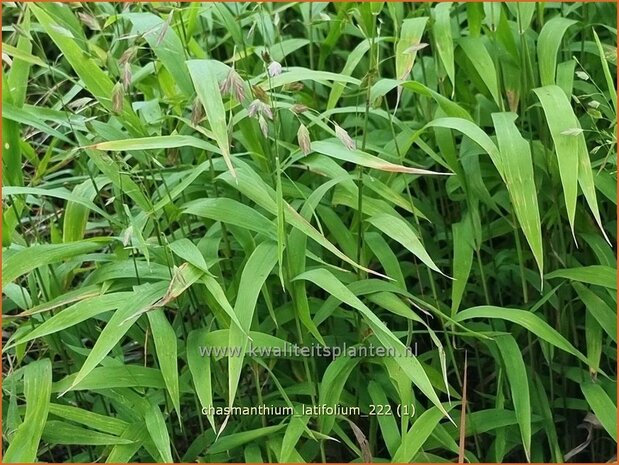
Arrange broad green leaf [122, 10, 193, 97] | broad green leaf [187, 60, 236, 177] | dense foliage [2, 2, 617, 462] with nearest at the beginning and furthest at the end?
broad green leaf [187, 60, 236, 177], dense foliage [2, 2, 617, 462], broad green leaf [122, 10, 193, 97]

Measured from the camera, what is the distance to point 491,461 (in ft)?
3.64

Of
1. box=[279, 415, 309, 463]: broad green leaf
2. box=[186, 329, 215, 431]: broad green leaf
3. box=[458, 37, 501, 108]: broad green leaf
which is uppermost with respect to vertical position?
box=[458, 37, 501, 108]: broad green leaf

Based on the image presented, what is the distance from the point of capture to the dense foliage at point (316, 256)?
94cm

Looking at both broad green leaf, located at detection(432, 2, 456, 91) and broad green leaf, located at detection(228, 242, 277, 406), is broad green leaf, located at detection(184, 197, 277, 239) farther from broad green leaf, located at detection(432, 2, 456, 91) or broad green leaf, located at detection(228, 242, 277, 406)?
broad green leaf, located at detection(432, 2, 456, 91)

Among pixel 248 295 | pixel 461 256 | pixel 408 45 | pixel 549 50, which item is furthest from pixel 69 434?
pixel 549 50

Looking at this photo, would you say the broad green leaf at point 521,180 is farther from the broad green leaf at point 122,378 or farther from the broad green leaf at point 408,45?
the broad green leaf at point 122,378

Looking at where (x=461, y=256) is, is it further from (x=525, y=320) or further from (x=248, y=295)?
(x=248, y=295)

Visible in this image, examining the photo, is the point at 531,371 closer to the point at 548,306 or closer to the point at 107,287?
the point at 548,306

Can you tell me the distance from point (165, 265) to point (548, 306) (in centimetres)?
54

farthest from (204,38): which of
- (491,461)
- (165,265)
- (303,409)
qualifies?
(491,461)

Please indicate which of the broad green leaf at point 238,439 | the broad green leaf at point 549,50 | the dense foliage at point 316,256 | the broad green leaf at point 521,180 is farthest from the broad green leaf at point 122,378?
the broad green leaf at point 549,50

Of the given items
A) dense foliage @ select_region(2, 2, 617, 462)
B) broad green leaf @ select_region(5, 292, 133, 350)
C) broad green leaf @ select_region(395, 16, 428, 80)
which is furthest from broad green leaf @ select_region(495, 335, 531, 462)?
broad green leaf @ select_region(5, 292, 133, 350)

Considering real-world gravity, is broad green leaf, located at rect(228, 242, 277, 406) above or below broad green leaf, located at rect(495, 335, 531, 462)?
above

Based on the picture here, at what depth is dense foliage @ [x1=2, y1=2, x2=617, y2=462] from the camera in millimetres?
938
